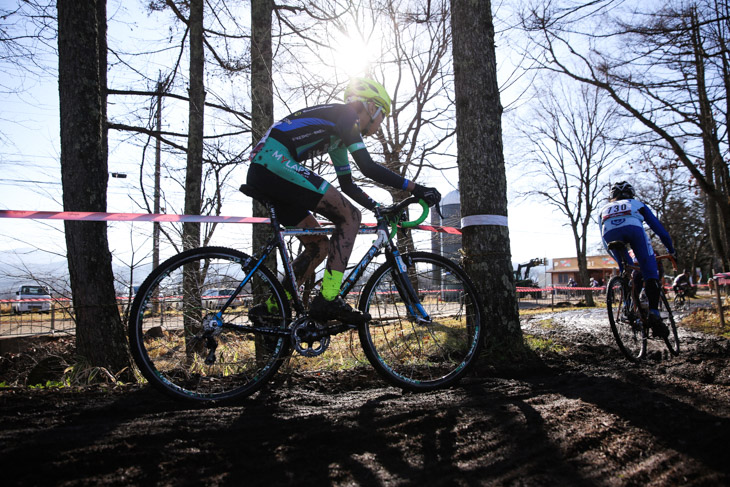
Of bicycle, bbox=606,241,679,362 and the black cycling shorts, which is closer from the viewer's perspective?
the black cycling shorts

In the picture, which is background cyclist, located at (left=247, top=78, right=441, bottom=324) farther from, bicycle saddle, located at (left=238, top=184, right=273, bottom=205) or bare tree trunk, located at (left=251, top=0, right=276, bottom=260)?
bare tree trunk, located at (left=251, top=0, right=276, bottom=260)

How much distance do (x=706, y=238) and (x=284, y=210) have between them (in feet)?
175

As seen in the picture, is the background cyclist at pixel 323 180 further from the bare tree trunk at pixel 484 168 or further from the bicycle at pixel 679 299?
the bicycle at pixel 679 299

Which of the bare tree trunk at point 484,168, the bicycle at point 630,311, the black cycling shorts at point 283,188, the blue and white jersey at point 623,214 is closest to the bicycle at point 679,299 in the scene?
the bicycle at point 630,311

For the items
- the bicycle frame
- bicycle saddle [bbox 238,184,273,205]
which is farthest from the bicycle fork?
bicycle saddle [bbox 238,184,273,205]

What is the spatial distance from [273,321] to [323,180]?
109 cm

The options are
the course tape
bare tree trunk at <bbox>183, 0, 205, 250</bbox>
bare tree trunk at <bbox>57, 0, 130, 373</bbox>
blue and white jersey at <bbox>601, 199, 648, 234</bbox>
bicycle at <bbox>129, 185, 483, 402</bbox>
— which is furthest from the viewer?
bare tree trunk at <bbox>183, 0, 205, 250</bbox>

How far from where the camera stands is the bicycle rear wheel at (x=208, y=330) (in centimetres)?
279

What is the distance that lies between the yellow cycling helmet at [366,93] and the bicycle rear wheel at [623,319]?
353 cm

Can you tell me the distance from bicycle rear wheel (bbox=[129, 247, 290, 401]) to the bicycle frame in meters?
0.06

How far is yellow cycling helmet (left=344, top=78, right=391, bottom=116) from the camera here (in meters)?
3.37

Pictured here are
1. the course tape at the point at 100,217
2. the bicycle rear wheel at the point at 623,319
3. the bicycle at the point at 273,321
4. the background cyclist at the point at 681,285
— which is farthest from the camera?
the background cyclist at the point at 681,285

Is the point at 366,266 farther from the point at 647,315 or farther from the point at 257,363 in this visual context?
the point at 647,315

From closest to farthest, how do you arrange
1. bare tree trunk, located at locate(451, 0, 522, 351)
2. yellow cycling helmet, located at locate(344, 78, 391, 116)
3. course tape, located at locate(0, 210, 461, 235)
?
yellow cycling helmet, located at locate(344, 78, 391, 116), course tape, located at locate(0, 210, 461, 235), bare tree trunk, located at locate(451, 0, 522, 351)
